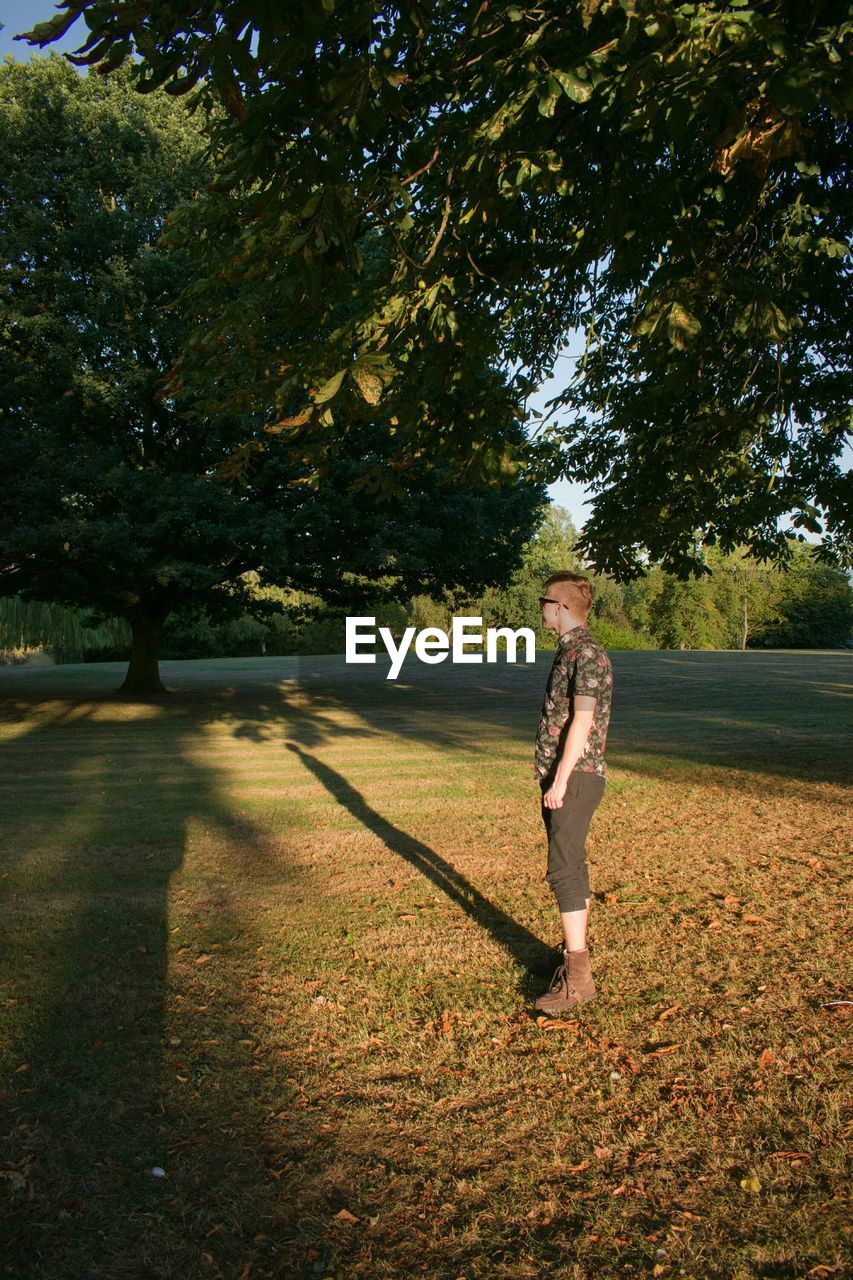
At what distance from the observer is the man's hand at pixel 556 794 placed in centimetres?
433

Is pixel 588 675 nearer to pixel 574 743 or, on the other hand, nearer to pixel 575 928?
pixel 574 743

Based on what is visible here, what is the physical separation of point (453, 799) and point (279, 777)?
9.05ft

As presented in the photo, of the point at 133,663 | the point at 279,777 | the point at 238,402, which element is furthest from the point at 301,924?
the point at 133,663

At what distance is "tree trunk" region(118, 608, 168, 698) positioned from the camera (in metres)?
21.8

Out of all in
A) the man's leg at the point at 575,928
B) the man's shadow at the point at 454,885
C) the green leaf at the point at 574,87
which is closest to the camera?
the man's leg at the point at 575,928

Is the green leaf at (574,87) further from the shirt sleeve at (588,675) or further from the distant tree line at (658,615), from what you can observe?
the distant tree line at (658,615)

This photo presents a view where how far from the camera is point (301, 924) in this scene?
570 cm

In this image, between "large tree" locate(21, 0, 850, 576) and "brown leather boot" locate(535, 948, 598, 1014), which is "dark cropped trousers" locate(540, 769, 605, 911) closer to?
"brown leather boot" locate(535, 948, 598, 1014)

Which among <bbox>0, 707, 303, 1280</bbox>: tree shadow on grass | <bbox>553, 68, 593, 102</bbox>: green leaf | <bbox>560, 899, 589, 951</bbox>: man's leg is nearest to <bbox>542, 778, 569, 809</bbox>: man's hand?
<bbox>560, 899, 589, 951</bbox>: man's leg

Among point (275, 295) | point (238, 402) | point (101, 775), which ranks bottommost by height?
point (101, 775)

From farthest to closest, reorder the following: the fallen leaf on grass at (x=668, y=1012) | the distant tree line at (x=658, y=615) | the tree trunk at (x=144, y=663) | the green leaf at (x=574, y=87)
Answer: the distant tree line at (x=658, y=615), the tree trunk at (x=144, y=663), the green leaf at (x=574, y=87), the fallen leaf on grass at (x=668, y=1012)

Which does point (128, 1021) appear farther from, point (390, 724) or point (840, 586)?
point (840, 586)

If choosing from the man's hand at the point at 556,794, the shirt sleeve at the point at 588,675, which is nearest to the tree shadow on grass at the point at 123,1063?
the man's hand at the point at 556,794

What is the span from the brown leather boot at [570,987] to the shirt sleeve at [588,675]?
1.27 meters
